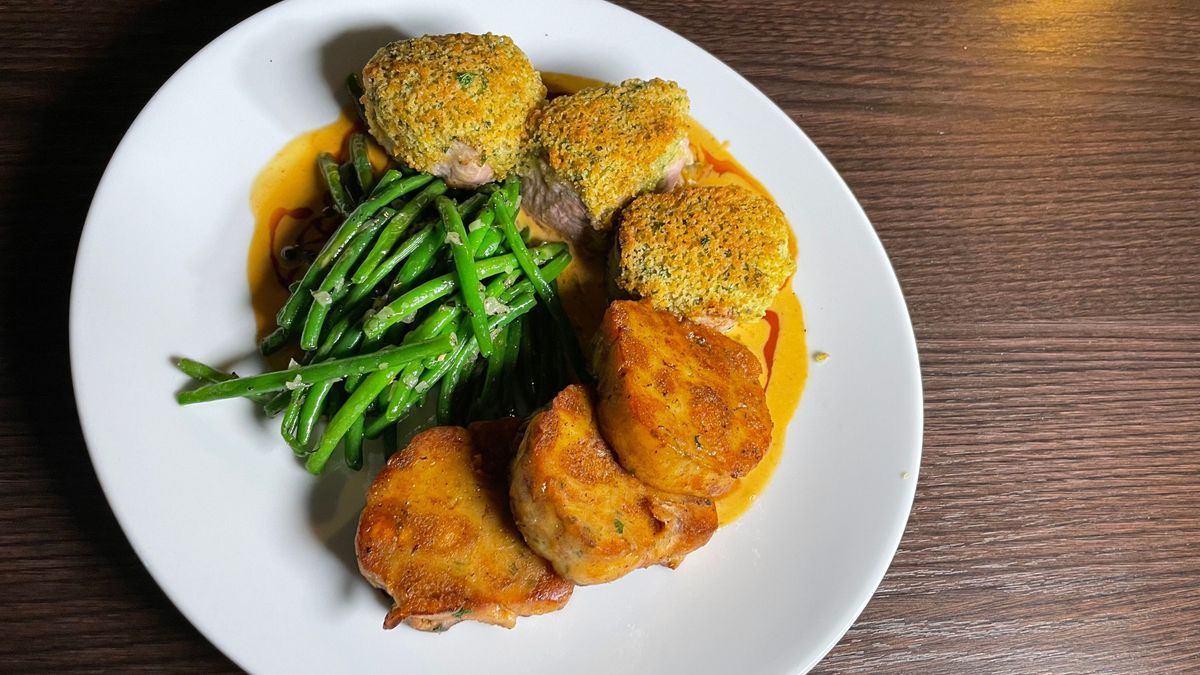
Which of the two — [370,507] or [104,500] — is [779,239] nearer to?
[370,507]

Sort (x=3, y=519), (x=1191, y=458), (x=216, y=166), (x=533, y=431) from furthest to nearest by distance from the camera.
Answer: (x=1191, y=458), (x=216, y=166), (x=3, y=519), (x=533, y=431)

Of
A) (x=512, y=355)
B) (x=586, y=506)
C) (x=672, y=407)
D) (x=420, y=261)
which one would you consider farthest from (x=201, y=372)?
(x=672, y=407)

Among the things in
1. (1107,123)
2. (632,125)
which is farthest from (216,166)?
(1107,123)

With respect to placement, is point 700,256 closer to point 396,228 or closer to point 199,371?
point 396,228

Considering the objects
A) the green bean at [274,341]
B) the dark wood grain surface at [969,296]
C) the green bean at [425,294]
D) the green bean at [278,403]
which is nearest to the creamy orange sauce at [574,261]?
the green bean at [274,341]

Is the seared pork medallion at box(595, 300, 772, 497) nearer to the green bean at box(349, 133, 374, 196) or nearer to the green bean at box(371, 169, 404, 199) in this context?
the green bean at box(371, 169, 404, 199)

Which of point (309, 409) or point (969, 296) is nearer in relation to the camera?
point (309, 409)

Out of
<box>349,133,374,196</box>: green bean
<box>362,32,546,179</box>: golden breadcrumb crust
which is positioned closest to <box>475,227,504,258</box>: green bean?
<box>362,32,546,179</box>: golden breadcrumb crust

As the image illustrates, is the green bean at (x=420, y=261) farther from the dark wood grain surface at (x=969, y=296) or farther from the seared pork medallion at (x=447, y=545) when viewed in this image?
the dark wood grain surface at (x=969, y=296)
